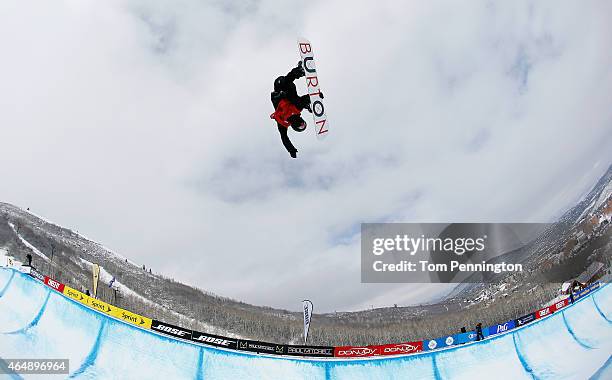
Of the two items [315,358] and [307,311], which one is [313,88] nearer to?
[315,358]

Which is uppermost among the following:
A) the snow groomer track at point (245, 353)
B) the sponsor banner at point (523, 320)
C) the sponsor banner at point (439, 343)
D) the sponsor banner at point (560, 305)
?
the sponsor banner at point (560, 305)

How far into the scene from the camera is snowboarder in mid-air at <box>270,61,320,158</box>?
33.1 feet

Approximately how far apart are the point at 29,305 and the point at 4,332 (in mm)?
1217

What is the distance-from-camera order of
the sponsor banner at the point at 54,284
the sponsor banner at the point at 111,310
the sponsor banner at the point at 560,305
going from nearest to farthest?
the sponsor banner at the point at 54,284 → the sponsor banner at the point at 111,310 → the sponsor banner at the point at 560,305

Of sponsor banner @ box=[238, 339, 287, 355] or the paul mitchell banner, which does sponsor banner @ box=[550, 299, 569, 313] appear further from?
sponsor banner @ box=[238, 339, 287, 355]

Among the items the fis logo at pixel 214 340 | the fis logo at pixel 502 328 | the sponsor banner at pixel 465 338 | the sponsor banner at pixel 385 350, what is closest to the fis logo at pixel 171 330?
the fis logo at pixel 214 340

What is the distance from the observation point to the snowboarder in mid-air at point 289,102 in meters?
10.1

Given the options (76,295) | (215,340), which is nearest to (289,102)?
(215,340)

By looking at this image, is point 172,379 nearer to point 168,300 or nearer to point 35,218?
point 168,300

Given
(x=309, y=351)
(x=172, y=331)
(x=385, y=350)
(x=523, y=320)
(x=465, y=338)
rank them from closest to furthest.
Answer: (x=172, y=331)
(x=309, y=351)
(x=385, y=350)
(x=465, y=338)
(x=523, y=320)

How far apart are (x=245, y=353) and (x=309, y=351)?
7.42ft

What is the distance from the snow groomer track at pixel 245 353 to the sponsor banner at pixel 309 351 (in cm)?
25

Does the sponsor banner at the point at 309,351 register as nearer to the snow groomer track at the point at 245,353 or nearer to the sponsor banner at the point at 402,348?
the snow groomer track at the point at 245,353

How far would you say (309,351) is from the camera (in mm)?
16844
